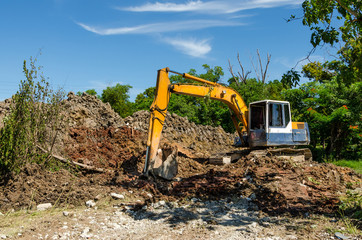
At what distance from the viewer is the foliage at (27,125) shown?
857 centimetres

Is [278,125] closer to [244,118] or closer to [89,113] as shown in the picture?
[244,118]

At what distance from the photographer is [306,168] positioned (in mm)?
10805

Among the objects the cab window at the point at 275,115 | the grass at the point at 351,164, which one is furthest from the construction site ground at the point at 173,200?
the grass at the point at 351,164

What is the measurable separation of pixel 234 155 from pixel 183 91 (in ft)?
12.7

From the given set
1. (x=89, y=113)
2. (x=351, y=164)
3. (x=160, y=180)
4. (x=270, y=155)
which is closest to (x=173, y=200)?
(x=160, y=180)

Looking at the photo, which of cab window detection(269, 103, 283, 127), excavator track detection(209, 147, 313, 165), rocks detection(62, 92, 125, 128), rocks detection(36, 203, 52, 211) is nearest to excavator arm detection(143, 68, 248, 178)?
cab window detection(269, 103, 283, 127)

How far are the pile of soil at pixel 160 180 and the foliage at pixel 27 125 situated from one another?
449mm

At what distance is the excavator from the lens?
9.67m

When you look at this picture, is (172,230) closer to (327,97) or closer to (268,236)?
(268,236)

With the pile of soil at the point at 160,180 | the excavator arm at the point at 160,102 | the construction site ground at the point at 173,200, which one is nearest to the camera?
the construction site ground at the point at 173,200

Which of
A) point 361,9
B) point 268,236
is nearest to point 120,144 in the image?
Answer: point 268,236

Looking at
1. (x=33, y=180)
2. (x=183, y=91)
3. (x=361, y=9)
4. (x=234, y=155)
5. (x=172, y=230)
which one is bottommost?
(x=172, y=230)

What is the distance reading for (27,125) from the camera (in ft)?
29.7

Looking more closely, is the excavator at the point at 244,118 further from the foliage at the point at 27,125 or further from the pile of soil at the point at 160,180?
the foliage at the point at 27,125
